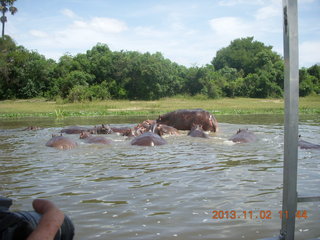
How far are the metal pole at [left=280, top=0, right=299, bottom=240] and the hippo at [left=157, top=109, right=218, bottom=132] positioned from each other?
8.46 meters

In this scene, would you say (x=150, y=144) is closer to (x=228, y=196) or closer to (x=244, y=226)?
(x=228, y=196)

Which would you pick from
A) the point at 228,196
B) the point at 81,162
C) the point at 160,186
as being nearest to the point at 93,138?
the point at 81,162

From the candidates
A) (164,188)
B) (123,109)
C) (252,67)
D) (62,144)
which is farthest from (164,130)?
(252,67)

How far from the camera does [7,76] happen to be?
34.3 metres

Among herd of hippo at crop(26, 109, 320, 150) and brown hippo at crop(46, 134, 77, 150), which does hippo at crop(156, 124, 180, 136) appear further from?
brown hippo at crop(46, 134, 77, 150)

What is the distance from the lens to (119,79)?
3691 cm

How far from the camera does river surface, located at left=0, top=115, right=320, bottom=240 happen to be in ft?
8.90

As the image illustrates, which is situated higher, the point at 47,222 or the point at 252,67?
the point at 252,67

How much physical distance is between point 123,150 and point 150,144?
74cm

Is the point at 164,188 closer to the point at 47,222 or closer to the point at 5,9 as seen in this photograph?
the point at 47,222

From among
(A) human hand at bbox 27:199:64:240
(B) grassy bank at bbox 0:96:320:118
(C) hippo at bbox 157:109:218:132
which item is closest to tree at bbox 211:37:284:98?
(B) grassy bank at bbox 0:96:320:118

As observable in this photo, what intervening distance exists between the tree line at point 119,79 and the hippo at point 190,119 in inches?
847

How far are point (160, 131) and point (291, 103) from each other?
7531 mm
